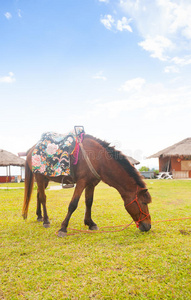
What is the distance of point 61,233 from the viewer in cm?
367

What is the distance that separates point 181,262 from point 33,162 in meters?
3.22

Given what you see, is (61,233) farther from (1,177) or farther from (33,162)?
(1,177)

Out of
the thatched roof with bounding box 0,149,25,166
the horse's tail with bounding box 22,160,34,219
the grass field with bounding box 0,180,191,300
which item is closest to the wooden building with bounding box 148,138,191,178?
the thatched roof with bounding box 0,149,25,166

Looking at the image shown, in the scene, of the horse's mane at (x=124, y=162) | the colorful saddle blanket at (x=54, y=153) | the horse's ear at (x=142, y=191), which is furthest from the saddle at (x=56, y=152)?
the horse's ear at (x=142, y=191)

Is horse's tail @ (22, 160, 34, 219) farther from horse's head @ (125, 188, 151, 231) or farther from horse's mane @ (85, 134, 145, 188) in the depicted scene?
horse's head @ (125, 188, 151, 231)

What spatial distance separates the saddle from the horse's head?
4.28 feet

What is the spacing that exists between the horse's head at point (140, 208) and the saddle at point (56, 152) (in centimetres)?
130

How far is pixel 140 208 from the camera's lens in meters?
3.49

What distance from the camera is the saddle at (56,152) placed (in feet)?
12.9

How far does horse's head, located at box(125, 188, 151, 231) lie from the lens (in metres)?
3.51

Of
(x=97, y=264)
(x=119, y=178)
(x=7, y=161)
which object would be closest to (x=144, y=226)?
(x=119, y=178)

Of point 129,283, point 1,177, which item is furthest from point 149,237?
point 1,177

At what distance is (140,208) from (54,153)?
1.99m

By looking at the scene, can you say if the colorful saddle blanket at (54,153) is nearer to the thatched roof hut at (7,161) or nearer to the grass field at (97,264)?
the grass field at (97,264)
